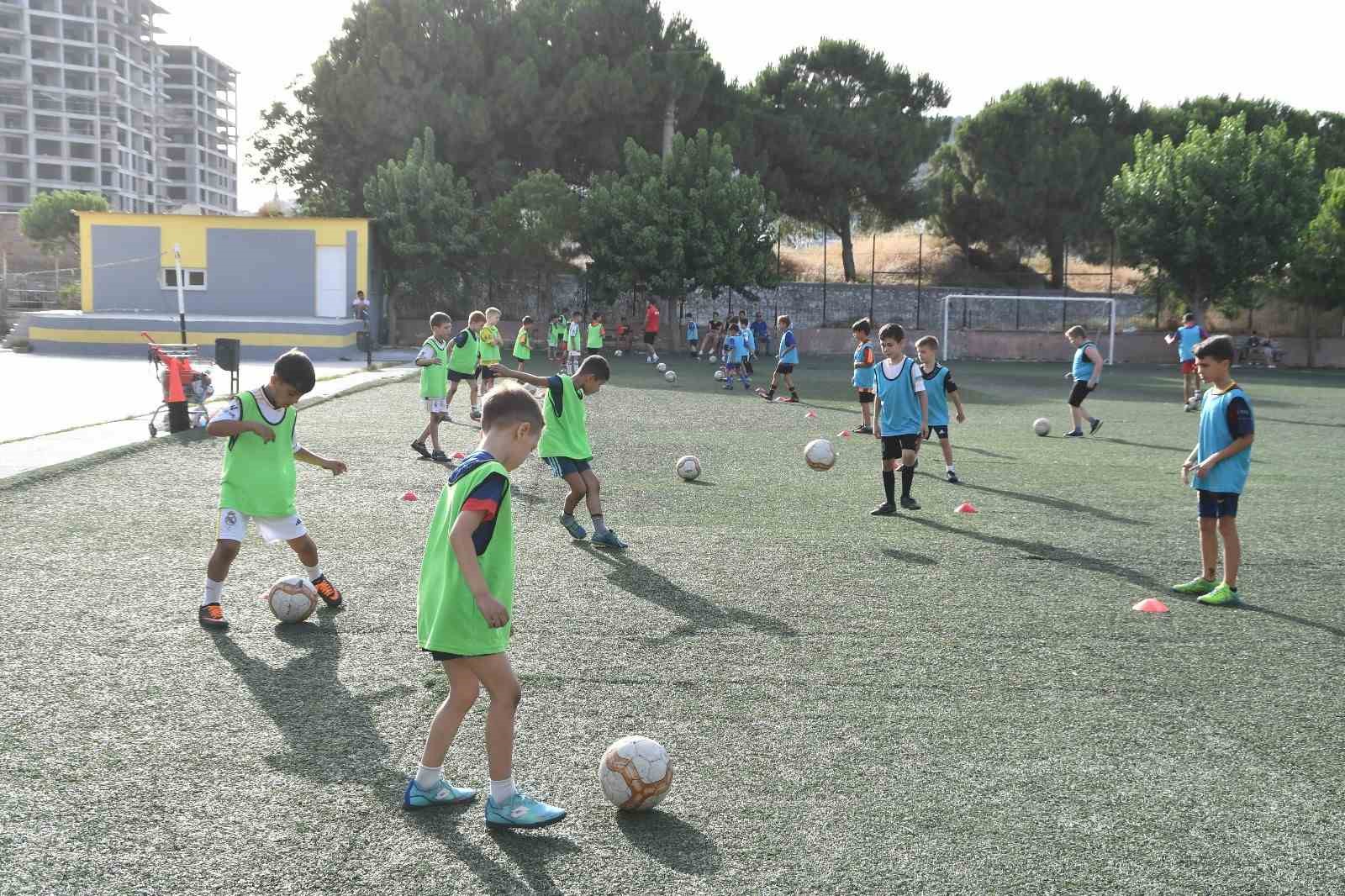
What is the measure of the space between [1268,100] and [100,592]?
64361mm

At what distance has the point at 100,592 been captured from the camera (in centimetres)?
740

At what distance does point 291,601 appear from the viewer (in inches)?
266

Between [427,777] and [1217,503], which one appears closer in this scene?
[427,777]

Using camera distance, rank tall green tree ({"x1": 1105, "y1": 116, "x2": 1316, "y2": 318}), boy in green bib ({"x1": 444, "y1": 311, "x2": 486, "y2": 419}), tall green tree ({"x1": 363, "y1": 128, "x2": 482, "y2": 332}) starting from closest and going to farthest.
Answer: boy in green bib ({"x1": 444, "y1": 311, "x2": 486, "y2": 419})
tall green tree ({"x1": 1105, "y1": 116, "x2": 1316, "y2": 318})
tall green tree ({"x1": 363, "y1": 128, "x2": 482, "y2": 332})

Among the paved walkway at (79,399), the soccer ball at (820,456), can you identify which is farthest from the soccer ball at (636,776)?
the paved walkway at (79,399)

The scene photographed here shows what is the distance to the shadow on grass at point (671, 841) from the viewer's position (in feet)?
13.0

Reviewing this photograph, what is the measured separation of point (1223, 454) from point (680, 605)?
3.68m

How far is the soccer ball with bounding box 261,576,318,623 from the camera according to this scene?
6746mm

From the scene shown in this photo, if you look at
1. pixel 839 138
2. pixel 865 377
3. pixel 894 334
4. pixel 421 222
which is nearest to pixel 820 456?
Result: pixel 894 334

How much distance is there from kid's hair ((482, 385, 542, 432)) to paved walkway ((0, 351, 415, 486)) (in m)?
9.18

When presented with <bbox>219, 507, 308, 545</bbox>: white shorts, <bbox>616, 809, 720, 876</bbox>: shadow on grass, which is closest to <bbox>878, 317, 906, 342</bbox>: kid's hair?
→ <bbox>219, 507, 308, 545</bbox>: white shorts

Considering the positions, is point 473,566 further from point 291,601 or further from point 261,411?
point 291,601

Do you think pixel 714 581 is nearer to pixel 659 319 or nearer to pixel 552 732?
pixel 552 732

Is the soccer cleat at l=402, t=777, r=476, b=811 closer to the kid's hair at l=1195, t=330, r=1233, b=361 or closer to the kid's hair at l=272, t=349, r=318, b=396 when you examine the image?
the kid's hair at l=272, t=349, r=318, b=396
